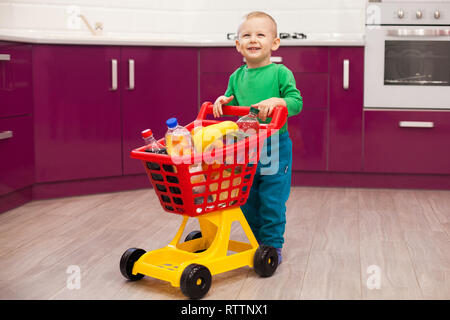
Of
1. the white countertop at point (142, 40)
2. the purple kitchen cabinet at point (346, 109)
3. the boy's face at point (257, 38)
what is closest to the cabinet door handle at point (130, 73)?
the white countertop at point (142, 40)

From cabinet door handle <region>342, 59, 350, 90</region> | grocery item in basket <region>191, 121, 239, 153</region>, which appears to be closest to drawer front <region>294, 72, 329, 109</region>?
cabinet door handle <region>342, 59, 350, 90</region>

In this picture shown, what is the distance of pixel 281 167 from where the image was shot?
2.36 metres

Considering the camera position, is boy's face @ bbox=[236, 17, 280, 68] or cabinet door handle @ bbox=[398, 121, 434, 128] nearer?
boy's face @ bbox=[236, 17, 280, 68]

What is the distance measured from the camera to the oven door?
3.83 m

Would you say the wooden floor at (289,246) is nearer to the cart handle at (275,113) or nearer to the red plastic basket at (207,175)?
the red plastic basket at (207,175)

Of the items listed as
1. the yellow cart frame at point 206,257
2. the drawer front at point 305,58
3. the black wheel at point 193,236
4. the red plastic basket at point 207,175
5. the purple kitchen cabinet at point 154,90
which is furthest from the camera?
the drawer front at point 305,58

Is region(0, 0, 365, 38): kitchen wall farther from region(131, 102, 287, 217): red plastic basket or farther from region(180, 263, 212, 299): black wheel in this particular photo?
region(180, 263, 212, 299): black wheel

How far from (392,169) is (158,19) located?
1.94 metres

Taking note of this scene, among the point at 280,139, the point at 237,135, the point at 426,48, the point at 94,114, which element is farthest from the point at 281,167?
the point at 426,48

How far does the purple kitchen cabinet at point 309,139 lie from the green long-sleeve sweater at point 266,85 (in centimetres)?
158

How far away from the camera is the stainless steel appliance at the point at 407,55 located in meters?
3.83

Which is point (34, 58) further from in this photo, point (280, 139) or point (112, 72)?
point (280, 139)

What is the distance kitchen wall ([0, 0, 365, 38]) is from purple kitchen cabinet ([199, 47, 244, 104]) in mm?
624

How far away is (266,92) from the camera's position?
7.70ft
